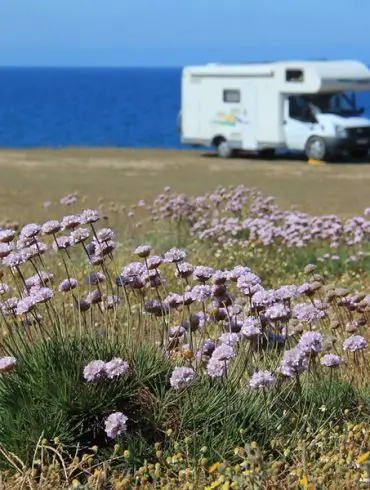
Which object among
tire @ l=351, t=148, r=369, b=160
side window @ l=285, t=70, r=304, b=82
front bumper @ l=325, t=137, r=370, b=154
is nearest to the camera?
front bumper @ l=325, t=137, r=370, b=154

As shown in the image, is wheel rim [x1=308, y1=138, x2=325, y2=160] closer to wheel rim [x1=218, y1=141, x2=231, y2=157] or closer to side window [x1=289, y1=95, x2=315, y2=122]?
side window [x1=289, y1=95, x2=315, y2=122]

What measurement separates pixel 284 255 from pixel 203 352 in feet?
16.3

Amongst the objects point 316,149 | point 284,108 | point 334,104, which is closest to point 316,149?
point 316,149

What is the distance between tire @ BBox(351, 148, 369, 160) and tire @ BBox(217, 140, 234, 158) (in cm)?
331

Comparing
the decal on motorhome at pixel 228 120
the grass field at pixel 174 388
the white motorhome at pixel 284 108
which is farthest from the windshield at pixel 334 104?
the grass field at pixel 174 388

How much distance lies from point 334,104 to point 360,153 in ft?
4.92

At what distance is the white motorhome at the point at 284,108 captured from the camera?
2547cm

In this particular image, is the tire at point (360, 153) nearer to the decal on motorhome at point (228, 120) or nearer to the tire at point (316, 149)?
the tire at point (316, 149)

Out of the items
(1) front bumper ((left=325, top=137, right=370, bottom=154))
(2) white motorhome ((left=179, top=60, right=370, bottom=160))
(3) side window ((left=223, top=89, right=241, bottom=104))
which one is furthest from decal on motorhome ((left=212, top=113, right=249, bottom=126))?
(1) front bumper ((left=325, top=137, right=370, bottom=154))

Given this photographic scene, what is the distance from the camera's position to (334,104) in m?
26.6

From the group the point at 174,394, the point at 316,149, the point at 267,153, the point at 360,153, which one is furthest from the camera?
the point at 267,153

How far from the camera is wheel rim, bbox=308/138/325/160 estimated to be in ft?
83.2

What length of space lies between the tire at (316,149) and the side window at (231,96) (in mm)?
2521

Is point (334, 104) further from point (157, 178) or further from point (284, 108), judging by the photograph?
point (157, 178)
